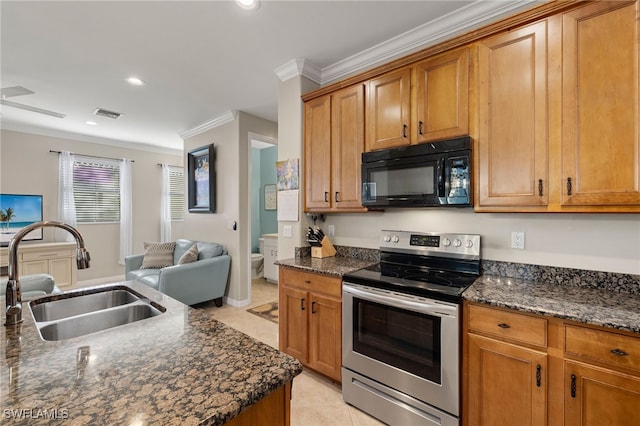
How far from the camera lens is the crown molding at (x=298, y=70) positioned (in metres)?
2.68

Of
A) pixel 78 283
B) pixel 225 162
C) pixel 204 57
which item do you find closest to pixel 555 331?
pixel 204 57

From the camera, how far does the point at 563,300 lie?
145 cm

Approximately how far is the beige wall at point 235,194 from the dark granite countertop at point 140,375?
2.93 m

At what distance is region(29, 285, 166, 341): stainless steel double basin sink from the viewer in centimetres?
121

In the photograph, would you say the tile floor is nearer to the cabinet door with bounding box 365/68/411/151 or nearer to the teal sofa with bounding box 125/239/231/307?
the teal sofa with bounding box 125/239/231/307

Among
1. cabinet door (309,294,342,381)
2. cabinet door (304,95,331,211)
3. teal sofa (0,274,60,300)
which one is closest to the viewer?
cabinet door (309,294,342,381)

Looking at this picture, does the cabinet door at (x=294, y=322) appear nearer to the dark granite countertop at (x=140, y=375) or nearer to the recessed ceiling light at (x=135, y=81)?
the dark granite countertop at (x=140, y=375)

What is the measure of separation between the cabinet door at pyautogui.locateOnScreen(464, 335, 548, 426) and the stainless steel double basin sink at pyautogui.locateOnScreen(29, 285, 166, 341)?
5.29 ft

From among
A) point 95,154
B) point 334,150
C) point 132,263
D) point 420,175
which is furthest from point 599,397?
point 95,154

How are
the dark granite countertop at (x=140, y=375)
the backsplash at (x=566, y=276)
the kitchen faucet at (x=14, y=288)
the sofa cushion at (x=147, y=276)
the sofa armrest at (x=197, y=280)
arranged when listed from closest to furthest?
the dark granite countertop at (x=140, y=375), the kitchen faucet at (x=14, y=288), the backsplash at (x=566, y=276), the sofa armrest at (x=197, y=280), the sofa cushion at (x=147, y=276)

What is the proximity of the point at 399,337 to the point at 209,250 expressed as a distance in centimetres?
310

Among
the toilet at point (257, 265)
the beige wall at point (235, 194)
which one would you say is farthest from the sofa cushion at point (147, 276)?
the toilet at point (257, 265)

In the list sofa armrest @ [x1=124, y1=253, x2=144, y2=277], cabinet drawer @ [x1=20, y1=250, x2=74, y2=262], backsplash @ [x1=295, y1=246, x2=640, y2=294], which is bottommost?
sofa armrest @ [x1=124, y1=253, x2=144, y2=277]

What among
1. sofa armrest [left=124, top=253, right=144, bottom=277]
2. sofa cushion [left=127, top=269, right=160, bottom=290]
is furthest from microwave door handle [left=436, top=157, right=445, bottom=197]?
sofa armrest [left=124, top=253, right=144, bottom=277]
